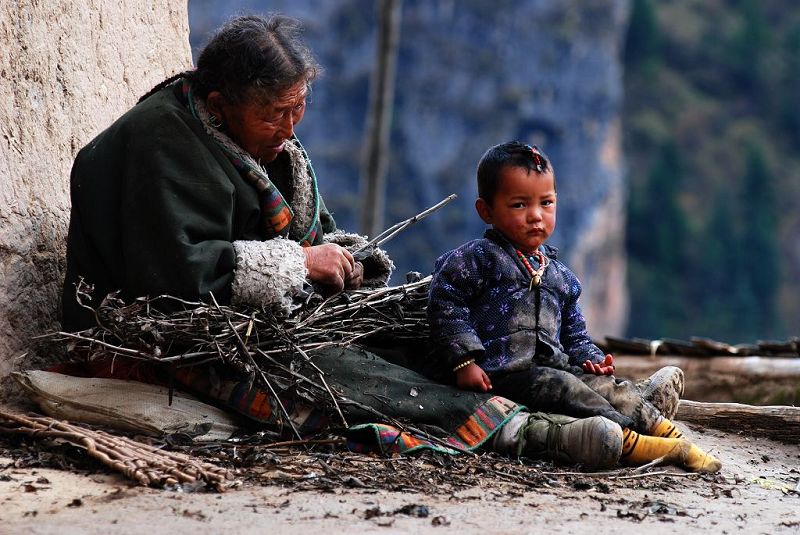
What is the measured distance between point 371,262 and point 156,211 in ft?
3.18

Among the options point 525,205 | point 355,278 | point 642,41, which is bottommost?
point 355,278

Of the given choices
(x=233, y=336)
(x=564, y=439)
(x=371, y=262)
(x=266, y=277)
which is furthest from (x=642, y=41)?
(x=233, y=336)

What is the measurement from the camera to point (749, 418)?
16.0ft

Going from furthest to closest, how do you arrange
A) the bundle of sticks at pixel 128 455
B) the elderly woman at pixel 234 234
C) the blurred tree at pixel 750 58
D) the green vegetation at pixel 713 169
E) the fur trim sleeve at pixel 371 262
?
the blurred tree at pixel 750 58
the green vegetation at pixel 713 169
the fur trim sleeve at pixel 371 262
the elderly woman at pixel 234 234
the bundle of sticks at pixel 128 455

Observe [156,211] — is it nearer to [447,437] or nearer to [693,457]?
[447,437]

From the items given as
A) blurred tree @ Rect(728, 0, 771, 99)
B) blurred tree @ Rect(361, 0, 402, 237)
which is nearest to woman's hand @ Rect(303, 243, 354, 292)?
blurred tree @ Rect(361, 0, 402, 237)

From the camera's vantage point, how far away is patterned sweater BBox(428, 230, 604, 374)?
3.79 meters

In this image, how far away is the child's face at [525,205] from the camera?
12.6 ft

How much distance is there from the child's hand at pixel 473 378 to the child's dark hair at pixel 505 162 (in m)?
0.58

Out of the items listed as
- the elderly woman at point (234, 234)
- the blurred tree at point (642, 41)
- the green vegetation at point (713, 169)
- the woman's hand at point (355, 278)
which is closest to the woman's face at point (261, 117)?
the elderly woman at point (234, 234)

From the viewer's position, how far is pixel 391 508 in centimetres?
289


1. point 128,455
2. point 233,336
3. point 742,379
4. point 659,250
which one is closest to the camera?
point 128,455

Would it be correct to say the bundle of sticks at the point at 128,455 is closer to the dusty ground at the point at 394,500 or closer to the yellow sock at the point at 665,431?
the dusty ground at the point at 394,500

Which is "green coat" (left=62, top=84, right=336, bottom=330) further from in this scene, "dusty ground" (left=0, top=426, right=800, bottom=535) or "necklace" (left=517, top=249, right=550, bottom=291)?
"necklace" (left=517, top=249, right=550, bottom=291)
